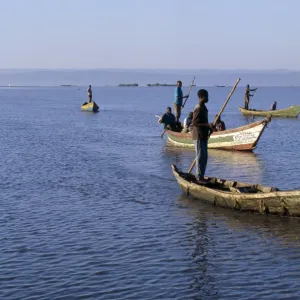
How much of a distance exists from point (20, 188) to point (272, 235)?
794cm

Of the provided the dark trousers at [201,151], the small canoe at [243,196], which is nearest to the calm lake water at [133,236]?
the small canoe at [243,196]

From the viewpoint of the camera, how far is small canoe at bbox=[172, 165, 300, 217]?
13703 mm

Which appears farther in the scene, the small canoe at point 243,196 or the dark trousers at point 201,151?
the dark trousers at point 201,151

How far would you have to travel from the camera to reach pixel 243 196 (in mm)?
14570

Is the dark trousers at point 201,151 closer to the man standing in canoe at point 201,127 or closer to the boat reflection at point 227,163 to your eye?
the man standing in canoe at point 201,127

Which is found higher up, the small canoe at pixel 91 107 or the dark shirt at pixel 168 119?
the dark shirt at pixel 168 119

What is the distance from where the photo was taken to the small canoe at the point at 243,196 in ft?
45.0

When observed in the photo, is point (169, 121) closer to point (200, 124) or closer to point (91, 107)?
point (200, 124)

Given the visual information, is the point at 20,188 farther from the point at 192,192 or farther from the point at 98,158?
the point at 98,158

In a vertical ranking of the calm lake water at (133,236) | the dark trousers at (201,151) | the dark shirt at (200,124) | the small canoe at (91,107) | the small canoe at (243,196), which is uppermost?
the dark shirt at (200,124)

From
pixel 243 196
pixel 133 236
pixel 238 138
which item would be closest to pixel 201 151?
pixel 243 196

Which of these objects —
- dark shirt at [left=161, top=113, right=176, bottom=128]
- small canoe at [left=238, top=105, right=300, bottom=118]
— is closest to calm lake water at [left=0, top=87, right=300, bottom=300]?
dark shirt at [left=161, top=113, right=176, bottom=128]

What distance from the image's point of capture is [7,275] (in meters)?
10.5

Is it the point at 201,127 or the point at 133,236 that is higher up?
the point at 201,127
